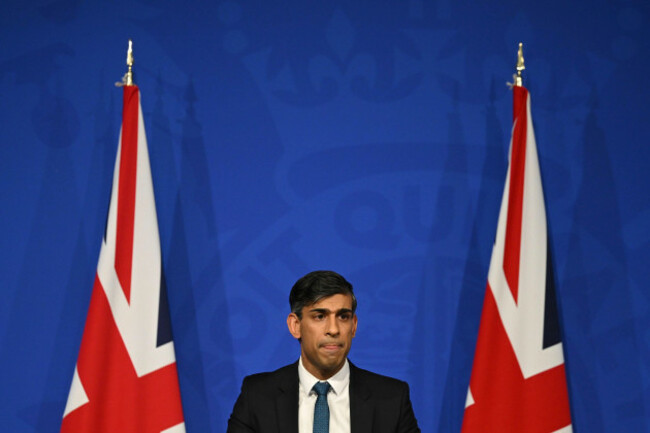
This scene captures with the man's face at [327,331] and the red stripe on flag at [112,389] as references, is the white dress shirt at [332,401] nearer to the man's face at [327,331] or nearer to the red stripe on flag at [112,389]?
the man's face at [327,331]

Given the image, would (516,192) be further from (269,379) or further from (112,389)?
(112,389)

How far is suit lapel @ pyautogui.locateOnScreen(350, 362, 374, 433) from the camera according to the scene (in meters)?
2.28

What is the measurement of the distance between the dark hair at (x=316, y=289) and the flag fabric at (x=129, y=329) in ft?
3.23

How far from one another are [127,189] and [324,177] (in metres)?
0.92

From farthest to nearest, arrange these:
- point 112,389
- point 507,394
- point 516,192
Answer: point 516,192
point 507,394
point 112,389

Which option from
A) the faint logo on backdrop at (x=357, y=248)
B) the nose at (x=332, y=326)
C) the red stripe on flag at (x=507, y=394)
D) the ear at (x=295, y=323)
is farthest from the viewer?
the faint logo on backdrop at (x=357, y=248)

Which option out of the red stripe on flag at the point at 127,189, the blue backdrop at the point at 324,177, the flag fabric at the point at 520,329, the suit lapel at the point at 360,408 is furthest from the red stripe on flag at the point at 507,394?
the red stripe on flag at the point at 127,189

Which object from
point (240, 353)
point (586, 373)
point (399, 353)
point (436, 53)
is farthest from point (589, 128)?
point (240, 353)

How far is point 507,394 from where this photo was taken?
312 cm

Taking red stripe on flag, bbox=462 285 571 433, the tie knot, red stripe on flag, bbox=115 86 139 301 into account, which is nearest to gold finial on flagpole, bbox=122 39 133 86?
red stripe on flag, bbox=115 86 139 301

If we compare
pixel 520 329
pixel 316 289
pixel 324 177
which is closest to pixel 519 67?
pixel 324 177

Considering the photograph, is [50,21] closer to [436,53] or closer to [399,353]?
[436,53]

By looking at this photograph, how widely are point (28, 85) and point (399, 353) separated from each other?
2.14 m

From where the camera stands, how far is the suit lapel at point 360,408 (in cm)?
228
